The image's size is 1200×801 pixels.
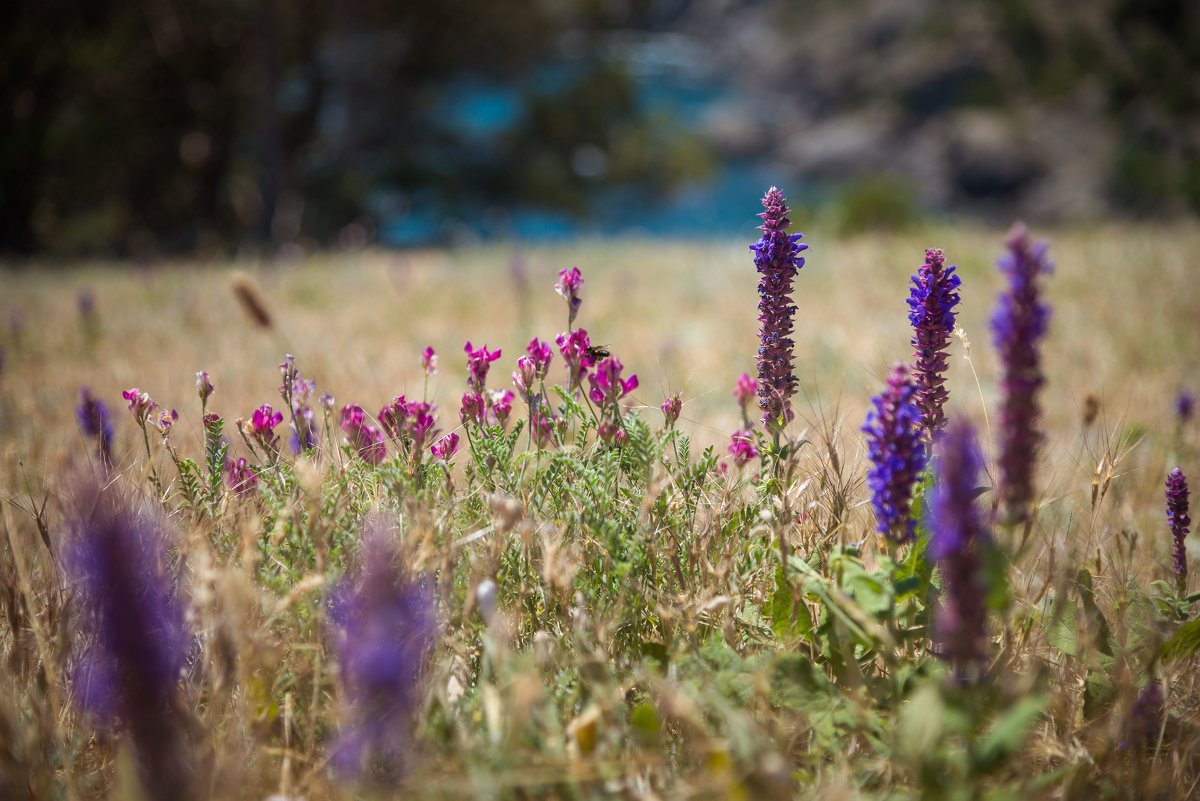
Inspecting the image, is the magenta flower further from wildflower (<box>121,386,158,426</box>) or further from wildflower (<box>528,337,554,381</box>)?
wildflower (<box>121,386,158,426</box>)

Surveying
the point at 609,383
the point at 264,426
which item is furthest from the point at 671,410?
the point at 264,426

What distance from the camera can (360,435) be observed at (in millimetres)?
2014

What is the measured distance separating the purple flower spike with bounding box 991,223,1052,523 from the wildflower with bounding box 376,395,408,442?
1207 millimetres

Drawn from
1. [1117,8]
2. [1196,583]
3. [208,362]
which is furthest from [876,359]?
[1117,8]

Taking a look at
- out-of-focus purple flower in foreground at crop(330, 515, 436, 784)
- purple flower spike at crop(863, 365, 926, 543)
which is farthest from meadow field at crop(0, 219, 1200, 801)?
purple flower spike at crop(863, 365, 926, 543)

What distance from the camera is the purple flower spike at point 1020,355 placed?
108cm

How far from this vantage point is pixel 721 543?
167 cm

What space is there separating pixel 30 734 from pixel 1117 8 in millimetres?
39925

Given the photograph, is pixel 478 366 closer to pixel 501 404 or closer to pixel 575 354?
pixel 501 404

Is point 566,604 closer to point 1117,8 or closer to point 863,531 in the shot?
point 863,531

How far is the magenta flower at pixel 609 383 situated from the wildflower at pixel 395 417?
42 centimetres

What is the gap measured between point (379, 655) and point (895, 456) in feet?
2.73

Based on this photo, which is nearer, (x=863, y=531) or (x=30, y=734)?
(x=30, y=734)

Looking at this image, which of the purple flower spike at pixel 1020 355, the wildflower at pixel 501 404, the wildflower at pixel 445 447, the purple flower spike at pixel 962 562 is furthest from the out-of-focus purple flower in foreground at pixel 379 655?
the purple flower spike at pixel 1020 355
